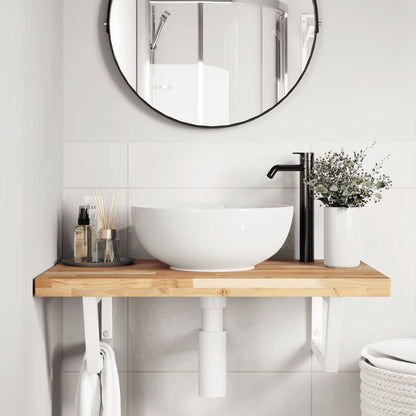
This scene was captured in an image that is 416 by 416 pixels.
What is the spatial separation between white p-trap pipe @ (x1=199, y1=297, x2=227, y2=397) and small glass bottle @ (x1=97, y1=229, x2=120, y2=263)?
11.6 inches

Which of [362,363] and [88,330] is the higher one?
[88,330]

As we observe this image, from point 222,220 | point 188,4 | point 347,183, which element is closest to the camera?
point 222,220

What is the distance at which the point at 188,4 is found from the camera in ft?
5.98

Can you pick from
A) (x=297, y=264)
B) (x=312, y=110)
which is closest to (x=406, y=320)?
(x=297, y=264)

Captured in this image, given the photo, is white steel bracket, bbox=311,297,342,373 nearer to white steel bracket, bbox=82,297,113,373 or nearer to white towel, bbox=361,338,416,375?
white towel, bbox=361,338,416,375

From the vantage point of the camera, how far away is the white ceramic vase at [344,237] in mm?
1600

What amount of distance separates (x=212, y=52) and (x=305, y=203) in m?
0.56

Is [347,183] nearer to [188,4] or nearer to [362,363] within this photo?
[362,363]

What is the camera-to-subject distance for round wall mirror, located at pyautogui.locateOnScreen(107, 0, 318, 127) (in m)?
1.83

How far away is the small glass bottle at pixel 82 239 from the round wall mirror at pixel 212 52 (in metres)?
0.42

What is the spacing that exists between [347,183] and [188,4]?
0.75m

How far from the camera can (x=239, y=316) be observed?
188cm

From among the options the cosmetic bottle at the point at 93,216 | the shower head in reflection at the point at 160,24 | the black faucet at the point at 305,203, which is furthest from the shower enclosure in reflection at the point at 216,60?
the cosmetic bottle at the point at 93,216

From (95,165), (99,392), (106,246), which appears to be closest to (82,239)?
(106,246)
